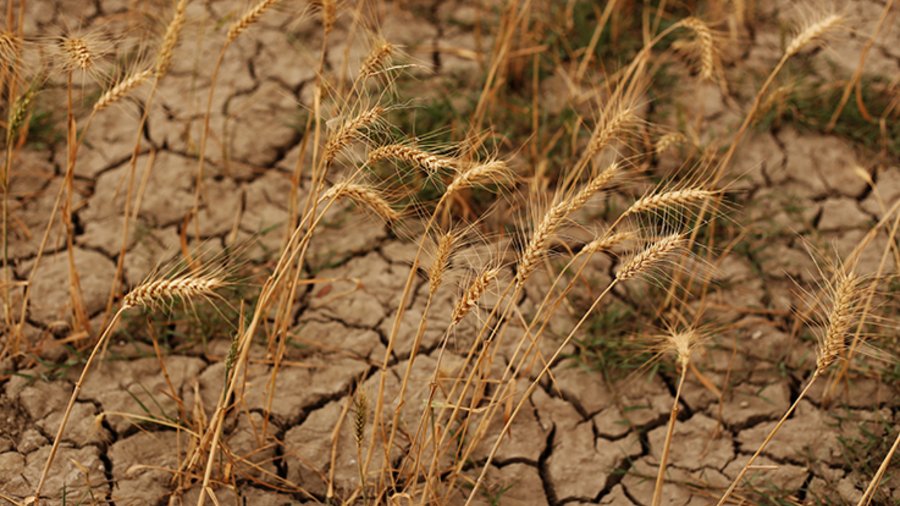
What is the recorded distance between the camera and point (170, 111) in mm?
3826

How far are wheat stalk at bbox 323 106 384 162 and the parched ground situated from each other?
75 centimetres

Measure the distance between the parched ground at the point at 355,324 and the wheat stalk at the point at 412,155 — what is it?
797 mm

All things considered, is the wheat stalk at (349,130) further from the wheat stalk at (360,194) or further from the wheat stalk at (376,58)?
the wheat stalk at (376,58)

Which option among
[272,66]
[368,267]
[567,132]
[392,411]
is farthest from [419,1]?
[392,411]

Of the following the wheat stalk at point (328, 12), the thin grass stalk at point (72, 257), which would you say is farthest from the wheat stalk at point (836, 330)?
the thin grass stalk at point (72, 257)

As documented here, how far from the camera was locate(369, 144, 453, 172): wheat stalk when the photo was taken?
221 centimetres

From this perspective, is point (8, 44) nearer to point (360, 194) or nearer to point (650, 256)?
point (360, 194)

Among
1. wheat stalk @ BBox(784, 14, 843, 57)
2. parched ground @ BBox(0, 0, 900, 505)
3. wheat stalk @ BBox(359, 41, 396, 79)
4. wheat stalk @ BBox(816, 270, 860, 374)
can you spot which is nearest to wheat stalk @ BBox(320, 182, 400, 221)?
wheat stalk @ BBox(359, 41, 396, 79)

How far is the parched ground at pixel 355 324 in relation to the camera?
112 inches

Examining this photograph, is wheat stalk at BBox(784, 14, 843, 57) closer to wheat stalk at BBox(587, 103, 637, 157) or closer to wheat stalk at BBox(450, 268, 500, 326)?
wheat stalk at BBox(587, 103, 637, 157)

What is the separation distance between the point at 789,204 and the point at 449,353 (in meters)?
1.43

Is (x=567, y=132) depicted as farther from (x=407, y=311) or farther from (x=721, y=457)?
(x=721, y=457)

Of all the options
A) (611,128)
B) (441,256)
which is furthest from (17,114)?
(611,128)

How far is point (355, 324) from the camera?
3.26 m
